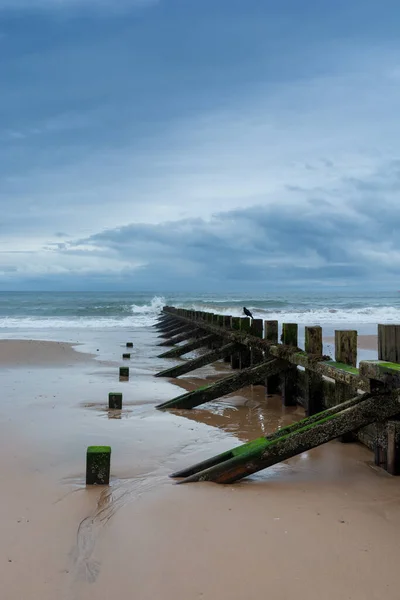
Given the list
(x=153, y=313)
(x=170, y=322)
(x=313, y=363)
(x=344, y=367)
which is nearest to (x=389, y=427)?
(x=344, y=367)

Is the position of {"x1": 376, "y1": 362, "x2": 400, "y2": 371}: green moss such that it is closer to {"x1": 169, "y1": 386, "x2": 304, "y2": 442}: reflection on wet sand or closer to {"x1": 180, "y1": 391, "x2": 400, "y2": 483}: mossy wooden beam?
{"x1": 180, "y1": 391, "x2": 400, "y2": 483}: mossy wooden beam

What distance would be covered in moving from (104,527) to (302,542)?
4.54 feet

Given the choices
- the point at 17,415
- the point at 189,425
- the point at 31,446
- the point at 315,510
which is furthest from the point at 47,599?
the point at 17,415

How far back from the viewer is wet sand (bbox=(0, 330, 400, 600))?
9.68ft

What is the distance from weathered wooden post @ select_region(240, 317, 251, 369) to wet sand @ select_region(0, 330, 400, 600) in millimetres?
4173

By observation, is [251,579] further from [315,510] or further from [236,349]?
[236,349]

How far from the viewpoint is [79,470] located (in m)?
4.91

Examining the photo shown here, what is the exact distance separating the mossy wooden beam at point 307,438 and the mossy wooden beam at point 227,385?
2855 millimetres

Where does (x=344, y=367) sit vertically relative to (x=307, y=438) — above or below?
above

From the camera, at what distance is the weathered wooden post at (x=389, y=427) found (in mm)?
4344

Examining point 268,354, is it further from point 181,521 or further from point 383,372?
point 181,521

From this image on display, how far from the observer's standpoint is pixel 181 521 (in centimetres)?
374

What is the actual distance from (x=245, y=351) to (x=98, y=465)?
7.01 m

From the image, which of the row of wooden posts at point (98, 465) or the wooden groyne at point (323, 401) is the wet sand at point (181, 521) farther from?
the wooden groyne at point (323, 401)
